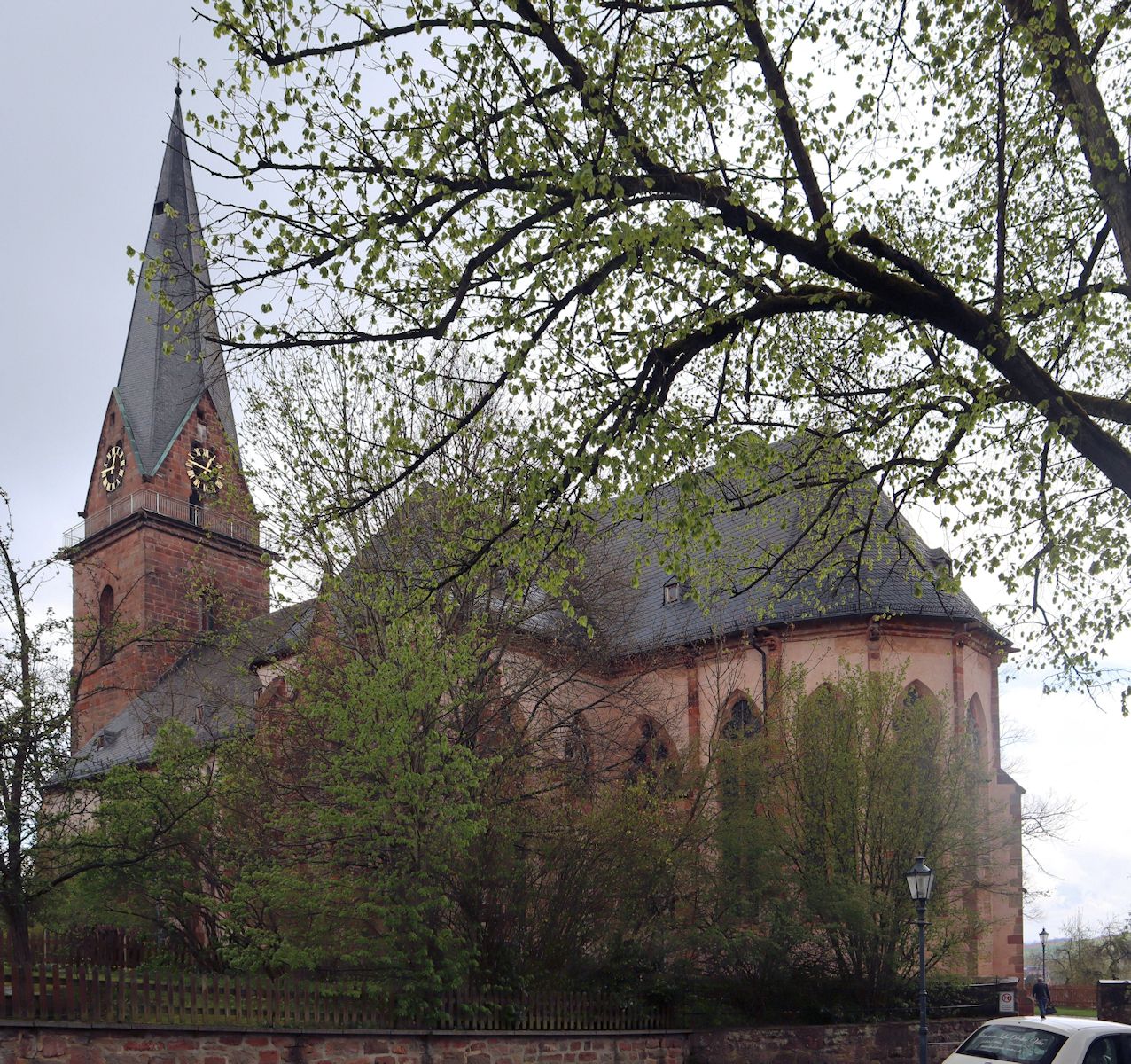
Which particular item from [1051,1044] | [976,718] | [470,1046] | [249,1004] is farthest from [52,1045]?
[976,718]

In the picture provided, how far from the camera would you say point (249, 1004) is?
12.6 meters

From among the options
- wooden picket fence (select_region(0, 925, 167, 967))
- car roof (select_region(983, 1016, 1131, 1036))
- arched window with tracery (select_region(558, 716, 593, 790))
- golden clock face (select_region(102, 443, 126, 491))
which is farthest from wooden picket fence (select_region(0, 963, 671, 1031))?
golden clock face (select_region(102, 443, 126, 491))

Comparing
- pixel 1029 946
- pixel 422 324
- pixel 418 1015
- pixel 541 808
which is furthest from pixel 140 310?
pixel 1029 946

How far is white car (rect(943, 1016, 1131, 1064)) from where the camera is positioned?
10328 millimetres

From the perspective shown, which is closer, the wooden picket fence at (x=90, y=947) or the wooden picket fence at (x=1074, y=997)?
the wooden picket fence at (x=90, y=947)

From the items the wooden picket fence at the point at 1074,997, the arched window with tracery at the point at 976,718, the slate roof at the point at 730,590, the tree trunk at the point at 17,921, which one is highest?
the slate roof at the point at 730,590

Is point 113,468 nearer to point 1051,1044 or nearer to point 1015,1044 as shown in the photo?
point 1015,1044

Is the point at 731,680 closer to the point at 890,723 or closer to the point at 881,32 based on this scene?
the point at 890,723

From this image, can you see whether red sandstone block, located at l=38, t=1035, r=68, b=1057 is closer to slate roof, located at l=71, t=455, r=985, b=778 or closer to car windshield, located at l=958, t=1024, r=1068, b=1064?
slate roof, located at l=71, t=455, r=985, b=778

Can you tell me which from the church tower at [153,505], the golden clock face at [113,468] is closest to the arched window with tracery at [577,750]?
the church tower at [153,505]

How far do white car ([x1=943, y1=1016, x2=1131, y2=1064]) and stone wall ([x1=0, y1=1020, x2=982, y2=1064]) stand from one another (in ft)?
19.1

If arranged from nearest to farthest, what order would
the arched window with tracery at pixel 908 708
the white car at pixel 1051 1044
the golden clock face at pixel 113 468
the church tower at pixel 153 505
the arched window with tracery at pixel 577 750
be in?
1. the white car at pixel 1051 1044
2. the arched window with tracery at pixel 577 750
3. the arched window with tracery at pixel 908 708
4. the church tower at pixel 153 505
5. the golden clock face at pixel 113 468

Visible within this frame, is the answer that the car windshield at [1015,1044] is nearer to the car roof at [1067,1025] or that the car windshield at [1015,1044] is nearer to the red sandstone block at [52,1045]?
the car roof at [1067,1025]

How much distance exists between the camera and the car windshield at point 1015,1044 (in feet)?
34.2
